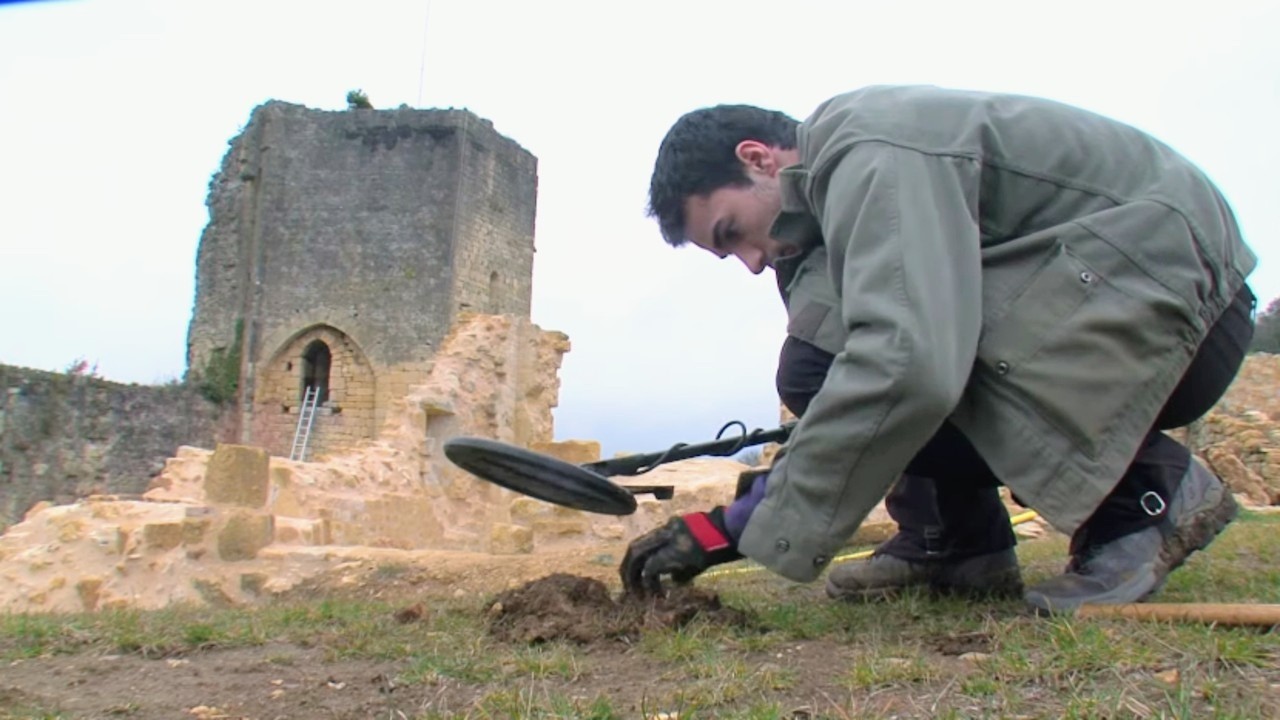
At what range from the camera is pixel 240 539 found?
582 centimetres

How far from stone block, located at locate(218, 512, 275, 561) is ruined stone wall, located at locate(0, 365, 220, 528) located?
8935 mm

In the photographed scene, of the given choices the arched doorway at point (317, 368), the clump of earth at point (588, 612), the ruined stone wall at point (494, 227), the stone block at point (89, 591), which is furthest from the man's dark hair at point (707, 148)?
the arched doorway at point (317, 368)

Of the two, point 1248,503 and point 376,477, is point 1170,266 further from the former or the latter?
point 1248,503

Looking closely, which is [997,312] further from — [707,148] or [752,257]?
[707,148]

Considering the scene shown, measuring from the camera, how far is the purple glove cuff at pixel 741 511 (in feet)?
7.47

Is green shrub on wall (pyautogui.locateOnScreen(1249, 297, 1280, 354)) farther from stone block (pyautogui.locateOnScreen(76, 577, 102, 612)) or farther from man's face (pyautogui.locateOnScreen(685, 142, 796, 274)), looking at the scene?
man's face (pyautogui.locateOnScreen(685, 142, 796, 274))

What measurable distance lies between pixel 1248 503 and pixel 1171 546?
863 centimetres

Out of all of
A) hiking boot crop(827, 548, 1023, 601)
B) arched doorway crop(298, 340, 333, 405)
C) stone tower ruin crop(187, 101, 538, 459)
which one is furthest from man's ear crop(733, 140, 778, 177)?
arched doorway crop(298, 340, 333, 405)

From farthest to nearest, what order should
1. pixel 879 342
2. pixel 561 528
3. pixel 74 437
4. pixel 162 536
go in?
pixel 74 437 → pixel 561 528 → pixel 162 536 → pixel 879 342

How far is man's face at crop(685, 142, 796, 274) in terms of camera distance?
2438 millimetres

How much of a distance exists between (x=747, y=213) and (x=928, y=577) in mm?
1046

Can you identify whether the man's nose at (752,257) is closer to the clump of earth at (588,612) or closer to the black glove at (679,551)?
the black glove at (679,551)

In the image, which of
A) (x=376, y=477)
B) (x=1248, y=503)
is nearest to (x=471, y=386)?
(x=376, y=477)

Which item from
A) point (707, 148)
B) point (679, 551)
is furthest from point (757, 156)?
point (679, 551)
